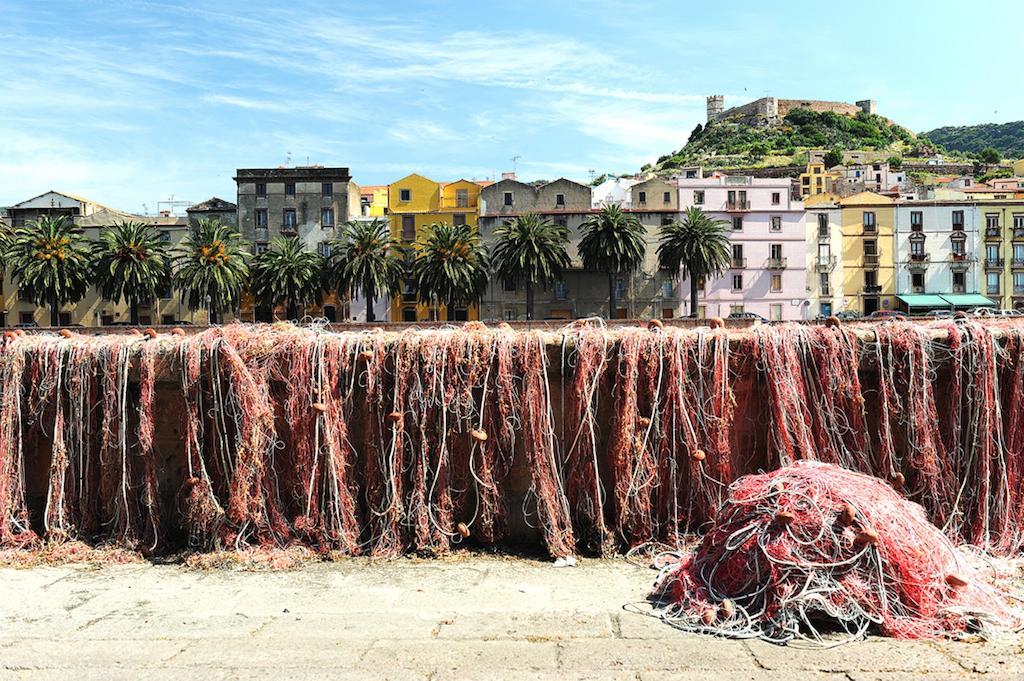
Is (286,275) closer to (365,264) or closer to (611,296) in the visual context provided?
(365,264)

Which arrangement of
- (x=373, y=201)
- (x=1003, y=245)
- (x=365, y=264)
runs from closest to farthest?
1. (x=365, y=264)
2. (x=1003, y=245)
3. (x=373, y=201)

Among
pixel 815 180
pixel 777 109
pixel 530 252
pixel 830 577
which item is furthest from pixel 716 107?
pixel 830 577

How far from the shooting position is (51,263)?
51219mm

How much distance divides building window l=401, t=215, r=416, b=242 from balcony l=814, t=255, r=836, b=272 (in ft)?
107

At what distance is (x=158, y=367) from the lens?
23.2 ft

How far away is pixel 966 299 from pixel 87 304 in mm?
68081

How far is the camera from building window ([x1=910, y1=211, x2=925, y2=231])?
224ft

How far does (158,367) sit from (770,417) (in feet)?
16.9

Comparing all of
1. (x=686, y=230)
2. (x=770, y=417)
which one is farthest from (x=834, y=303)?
(x=770, y=417)

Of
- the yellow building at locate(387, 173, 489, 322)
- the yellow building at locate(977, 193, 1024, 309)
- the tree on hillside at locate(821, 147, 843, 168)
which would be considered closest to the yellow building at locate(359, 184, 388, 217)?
the yellow building at locate(387, 173, 489, 322)

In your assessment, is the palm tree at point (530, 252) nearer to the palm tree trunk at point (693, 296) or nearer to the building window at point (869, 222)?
the palm tree trunk at point (693, 296)

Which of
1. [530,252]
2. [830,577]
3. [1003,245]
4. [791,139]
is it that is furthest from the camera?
[791,139]

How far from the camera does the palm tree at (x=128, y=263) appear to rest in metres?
51.2

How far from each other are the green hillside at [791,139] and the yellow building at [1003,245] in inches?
3296
